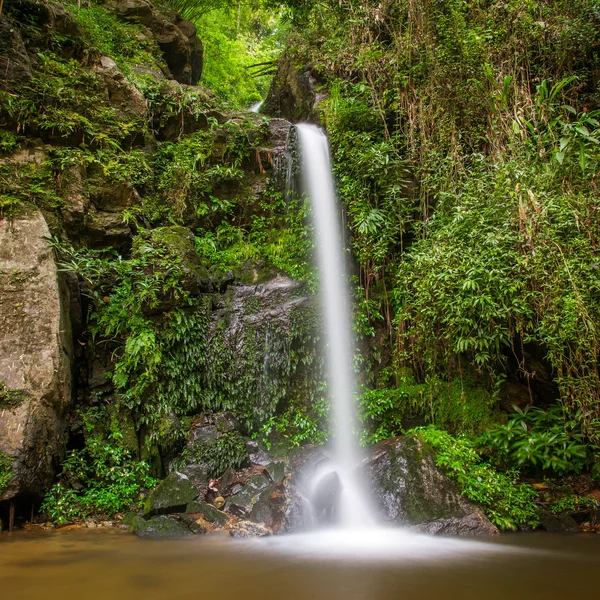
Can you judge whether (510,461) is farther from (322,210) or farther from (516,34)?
(516,34)

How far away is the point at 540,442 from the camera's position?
15.7ft

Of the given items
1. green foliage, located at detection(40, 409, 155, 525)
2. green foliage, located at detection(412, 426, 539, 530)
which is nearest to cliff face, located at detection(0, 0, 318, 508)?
green foliage, located at detection(40, 409, 155, 525)

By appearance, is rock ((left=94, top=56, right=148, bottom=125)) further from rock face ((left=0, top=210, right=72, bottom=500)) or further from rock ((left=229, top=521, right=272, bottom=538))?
rock ((left=229, top=521, right=272, bottom=538))

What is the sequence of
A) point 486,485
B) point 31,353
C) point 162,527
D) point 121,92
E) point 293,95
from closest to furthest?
1. point 162,527
2. point 486,485
3. point 31,353
4. point 121,92
5. point 293,95

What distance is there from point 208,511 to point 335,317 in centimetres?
335

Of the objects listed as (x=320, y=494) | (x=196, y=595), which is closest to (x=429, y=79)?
(x=320, y=494)

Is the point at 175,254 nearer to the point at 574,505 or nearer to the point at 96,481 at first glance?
the point at 96,481

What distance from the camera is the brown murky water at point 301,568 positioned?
8.80 ft

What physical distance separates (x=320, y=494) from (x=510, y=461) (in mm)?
2354

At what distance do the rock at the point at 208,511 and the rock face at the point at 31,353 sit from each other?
1751mm

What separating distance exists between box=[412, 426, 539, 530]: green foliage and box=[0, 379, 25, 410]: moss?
4609 mm

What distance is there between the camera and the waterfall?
16.3ft

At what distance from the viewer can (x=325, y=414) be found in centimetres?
609

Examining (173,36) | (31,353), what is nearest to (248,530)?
(31,353)
